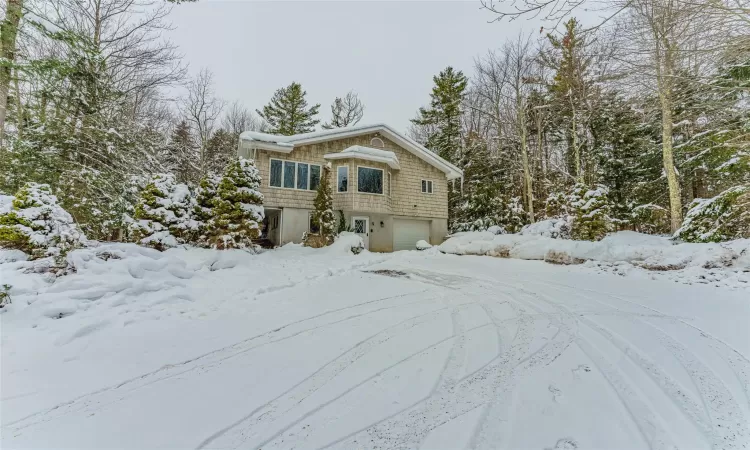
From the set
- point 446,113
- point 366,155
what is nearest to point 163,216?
point 366,155

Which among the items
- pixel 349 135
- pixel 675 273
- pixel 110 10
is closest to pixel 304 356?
pixel 675 273

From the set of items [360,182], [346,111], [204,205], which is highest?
[346,111]

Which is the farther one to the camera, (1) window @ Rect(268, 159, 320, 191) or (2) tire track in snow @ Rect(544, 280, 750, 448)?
(1) window @ Rect(268, 159, 320, 191)

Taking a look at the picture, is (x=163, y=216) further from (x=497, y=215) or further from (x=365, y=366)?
(x=497, y=215)

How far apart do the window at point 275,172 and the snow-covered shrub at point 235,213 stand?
9.19ft

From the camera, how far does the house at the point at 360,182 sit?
1371 cm

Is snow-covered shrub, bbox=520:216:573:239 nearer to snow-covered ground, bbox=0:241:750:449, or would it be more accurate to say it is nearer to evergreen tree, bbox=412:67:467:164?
snow-covered ground, bbox=0:241:750:449

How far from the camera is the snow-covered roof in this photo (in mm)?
14031

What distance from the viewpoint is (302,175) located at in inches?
565

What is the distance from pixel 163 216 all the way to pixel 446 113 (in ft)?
63.4

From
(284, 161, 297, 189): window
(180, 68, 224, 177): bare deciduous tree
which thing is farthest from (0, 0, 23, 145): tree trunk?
(180, 68, 224, 177): bare deciduous tree

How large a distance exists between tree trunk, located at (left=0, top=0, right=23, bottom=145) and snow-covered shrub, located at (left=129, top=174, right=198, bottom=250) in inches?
175

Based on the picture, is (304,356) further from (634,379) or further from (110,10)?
(110,10)

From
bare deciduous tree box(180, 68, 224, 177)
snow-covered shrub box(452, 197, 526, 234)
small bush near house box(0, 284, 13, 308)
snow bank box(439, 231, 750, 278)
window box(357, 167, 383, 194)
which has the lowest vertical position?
small bush near house box(0, 284, 13, 308)
